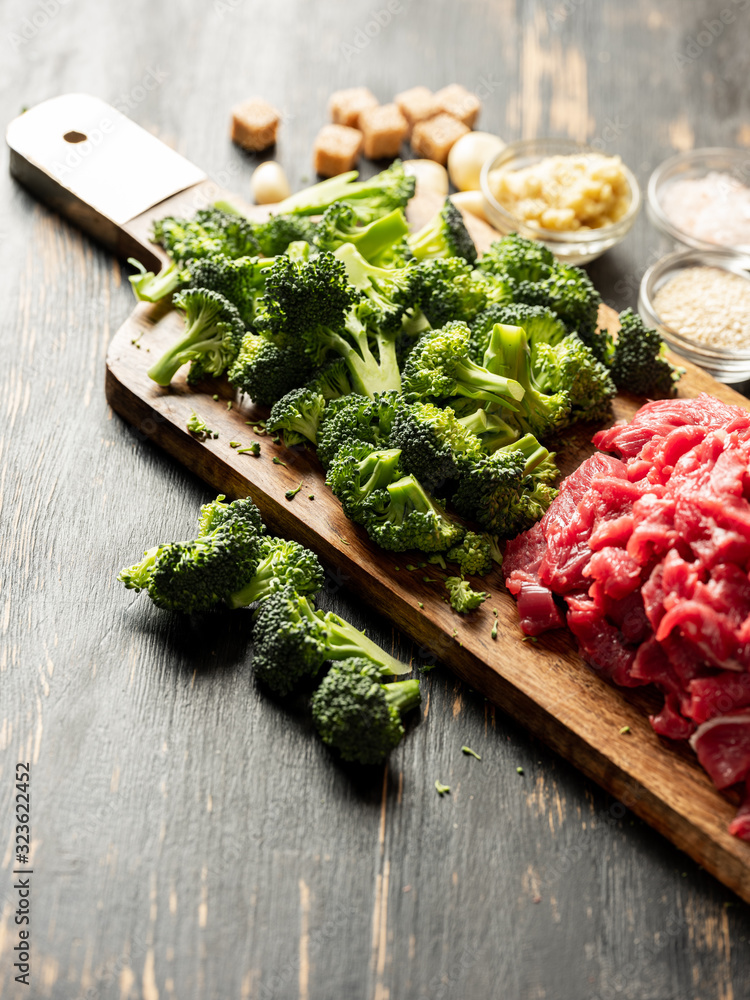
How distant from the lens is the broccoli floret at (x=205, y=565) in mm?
4090

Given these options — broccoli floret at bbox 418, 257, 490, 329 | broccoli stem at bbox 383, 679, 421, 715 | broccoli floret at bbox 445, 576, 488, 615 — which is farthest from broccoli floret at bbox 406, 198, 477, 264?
broccoli stem at bbox 383, 679, 421, 715

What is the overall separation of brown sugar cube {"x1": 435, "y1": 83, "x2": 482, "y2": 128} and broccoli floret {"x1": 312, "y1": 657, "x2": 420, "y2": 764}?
16.1ft

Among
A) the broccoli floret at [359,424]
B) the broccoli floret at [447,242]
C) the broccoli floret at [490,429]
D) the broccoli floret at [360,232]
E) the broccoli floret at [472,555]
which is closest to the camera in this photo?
the broccoli floret at [472,555]

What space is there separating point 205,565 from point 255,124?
13.4ft

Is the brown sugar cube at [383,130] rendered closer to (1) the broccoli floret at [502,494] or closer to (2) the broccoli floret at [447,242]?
(2) the broccoli floret at [447,242]

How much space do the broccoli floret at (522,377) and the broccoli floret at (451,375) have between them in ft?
0.28

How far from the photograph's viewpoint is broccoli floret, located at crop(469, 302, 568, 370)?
488 centimetres

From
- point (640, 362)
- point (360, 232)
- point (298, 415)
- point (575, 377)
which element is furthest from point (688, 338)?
point (298, 415)

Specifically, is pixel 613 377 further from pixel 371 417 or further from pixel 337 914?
pixel 337 914

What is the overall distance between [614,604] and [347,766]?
1.39 metres

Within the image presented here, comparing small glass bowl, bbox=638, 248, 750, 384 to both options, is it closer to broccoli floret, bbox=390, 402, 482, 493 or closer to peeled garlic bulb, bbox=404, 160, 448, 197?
peeled garlic bulb, bbox=404, 160, 448, 197

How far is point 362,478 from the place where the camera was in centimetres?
435

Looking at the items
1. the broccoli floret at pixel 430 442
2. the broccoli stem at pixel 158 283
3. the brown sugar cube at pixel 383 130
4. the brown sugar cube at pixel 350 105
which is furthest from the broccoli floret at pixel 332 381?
the brown sugar cube at pixel 350 105

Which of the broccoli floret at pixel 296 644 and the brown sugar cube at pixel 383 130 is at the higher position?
the brown sugar cube at pixel 383 130
